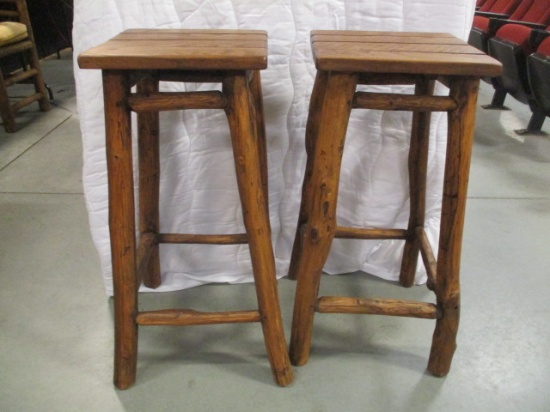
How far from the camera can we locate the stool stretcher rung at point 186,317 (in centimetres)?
85

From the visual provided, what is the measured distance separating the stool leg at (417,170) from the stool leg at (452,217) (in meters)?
0.21

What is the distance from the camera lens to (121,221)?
793 millimetres

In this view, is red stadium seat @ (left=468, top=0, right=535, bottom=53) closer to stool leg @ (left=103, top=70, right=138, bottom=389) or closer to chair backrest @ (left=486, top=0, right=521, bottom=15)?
chair backrest @ (left=486, top=0, right=521, bottom=15)

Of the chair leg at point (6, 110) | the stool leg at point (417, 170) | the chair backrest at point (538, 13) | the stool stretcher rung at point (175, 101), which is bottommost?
the chair leg at point (6, 110)

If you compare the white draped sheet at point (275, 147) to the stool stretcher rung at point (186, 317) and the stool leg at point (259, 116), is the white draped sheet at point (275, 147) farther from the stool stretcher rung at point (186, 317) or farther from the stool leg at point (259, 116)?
the stool stretcher rung at point (186, 317)

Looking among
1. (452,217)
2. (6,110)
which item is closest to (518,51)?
(452,217)

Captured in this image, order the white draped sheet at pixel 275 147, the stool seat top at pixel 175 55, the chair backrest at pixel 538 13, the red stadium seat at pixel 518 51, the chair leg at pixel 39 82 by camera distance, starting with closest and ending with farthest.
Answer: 1. the stool seat top at pixel 175 55
2. the white draped sheet at pixel 275 147
3. the red stadium seat at pixel 518 51
4. the chair backrest at pixel 538 13
5. the chair leg at pixel 39 82

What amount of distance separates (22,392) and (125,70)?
0.64m

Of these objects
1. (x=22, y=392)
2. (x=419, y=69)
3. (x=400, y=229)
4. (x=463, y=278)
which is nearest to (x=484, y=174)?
(x=463, y=278)

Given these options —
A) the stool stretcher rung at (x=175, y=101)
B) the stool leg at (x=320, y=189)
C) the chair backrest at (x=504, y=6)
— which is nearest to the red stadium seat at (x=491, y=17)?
the chair backrest at (x=504, y=6)

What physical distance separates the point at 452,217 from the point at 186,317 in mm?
504

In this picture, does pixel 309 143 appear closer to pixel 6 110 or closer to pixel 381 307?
pixel 381 307

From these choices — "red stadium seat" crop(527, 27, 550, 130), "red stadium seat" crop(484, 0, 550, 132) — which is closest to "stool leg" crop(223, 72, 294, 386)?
"red stadium seat" crop(527, 27, 550, 130)

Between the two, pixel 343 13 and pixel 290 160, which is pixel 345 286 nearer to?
pixel 290 160
